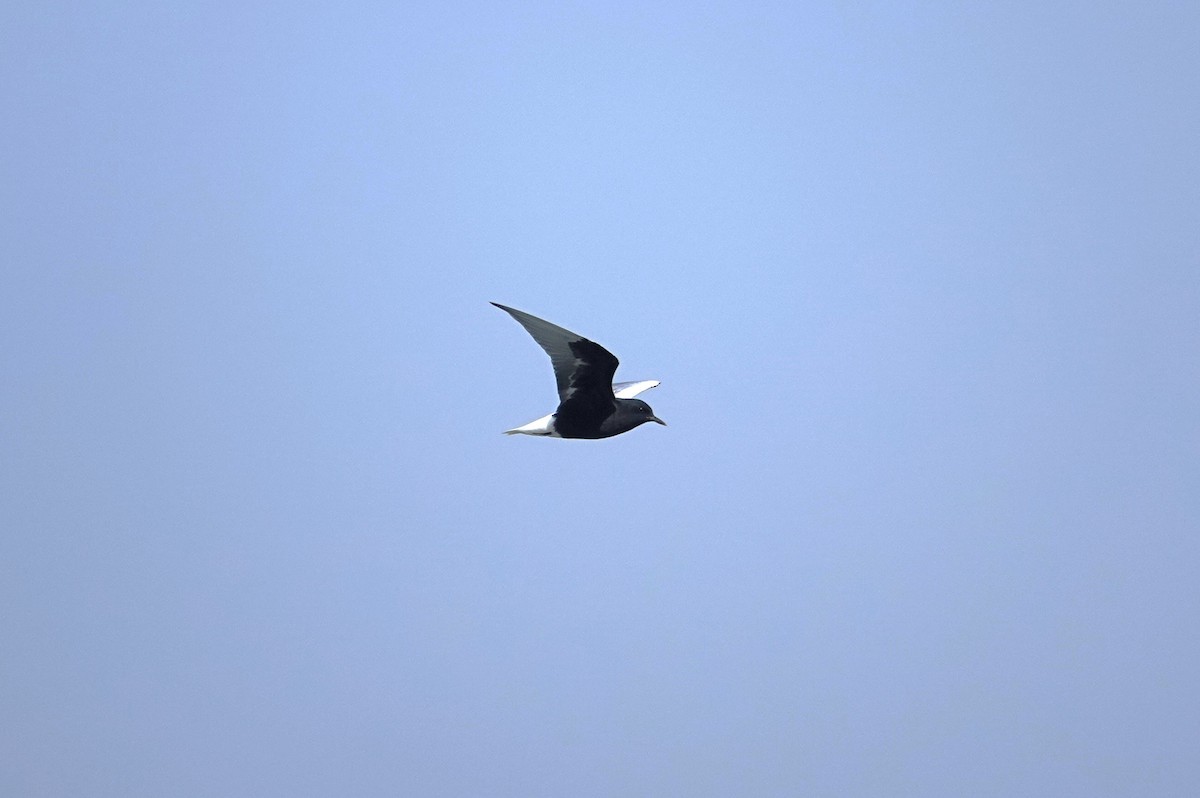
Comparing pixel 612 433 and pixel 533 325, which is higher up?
pixel 533 325

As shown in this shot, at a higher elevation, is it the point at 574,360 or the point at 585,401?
the point at 574,360

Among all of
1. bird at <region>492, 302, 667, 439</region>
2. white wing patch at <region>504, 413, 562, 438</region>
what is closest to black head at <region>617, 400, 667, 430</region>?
bird at <region>492, 302, 667, 439</region>

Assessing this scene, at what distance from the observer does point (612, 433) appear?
903 inches

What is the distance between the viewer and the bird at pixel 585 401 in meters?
21.8

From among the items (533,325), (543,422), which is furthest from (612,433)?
(533,325)

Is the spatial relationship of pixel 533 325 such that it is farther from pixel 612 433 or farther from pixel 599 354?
pixel 612 433

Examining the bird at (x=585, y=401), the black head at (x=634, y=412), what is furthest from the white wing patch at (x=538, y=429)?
the black head at (x=634, y=412)

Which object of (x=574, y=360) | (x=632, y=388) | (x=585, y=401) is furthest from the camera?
(x=632, y=388)

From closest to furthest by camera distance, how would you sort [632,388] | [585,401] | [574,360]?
1. [574,360]
2. [585,401]
3. [632,388]

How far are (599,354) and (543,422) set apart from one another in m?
1.73

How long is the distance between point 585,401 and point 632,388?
2.73 metres

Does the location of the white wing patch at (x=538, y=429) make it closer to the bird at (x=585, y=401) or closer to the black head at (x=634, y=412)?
the bird at (x=585, y=401)

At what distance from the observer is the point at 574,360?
22047 mm

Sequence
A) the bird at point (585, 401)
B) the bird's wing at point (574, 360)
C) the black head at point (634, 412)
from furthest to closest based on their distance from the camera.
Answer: the black head at point (634, 412) → the bird at point (585, 401) → the bird's wing at point (574, 360)
